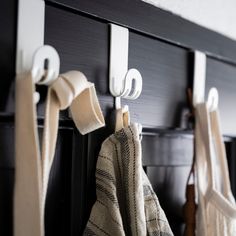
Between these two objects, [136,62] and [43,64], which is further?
[136,62]

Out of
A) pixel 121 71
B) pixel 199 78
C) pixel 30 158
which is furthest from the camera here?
pixel 199 78

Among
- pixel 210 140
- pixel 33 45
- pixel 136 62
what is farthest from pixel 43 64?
pixel 210 140

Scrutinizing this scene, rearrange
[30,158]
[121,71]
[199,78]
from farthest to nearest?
[199,78] → [121,71] → [30,158]

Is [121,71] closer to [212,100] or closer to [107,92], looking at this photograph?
[107,92]

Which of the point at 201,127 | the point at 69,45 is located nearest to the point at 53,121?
the point at 69,45

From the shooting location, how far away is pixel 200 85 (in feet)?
1.81

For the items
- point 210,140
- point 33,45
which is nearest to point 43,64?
point 33,45

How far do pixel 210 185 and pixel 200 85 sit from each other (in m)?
0.13

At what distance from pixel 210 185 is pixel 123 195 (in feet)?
0.43

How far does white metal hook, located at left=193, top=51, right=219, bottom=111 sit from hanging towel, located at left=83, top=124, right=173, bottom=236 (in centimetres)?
16

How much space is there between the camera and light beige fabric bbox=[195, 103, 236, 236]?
19.2 inches

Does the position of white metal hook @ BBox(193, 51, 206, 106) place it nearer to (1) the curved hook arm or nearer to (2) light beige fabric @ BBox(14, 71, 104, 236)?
(1) the curved hook arm

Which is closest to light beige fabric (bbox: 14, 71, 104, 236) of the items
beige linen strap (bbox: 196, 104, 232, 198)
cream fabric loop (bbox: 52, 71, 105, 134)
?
cream fabric loop (bbox: 52, 71, 105, 134)

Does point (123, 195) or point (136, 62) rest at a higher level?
point (136, 62)
